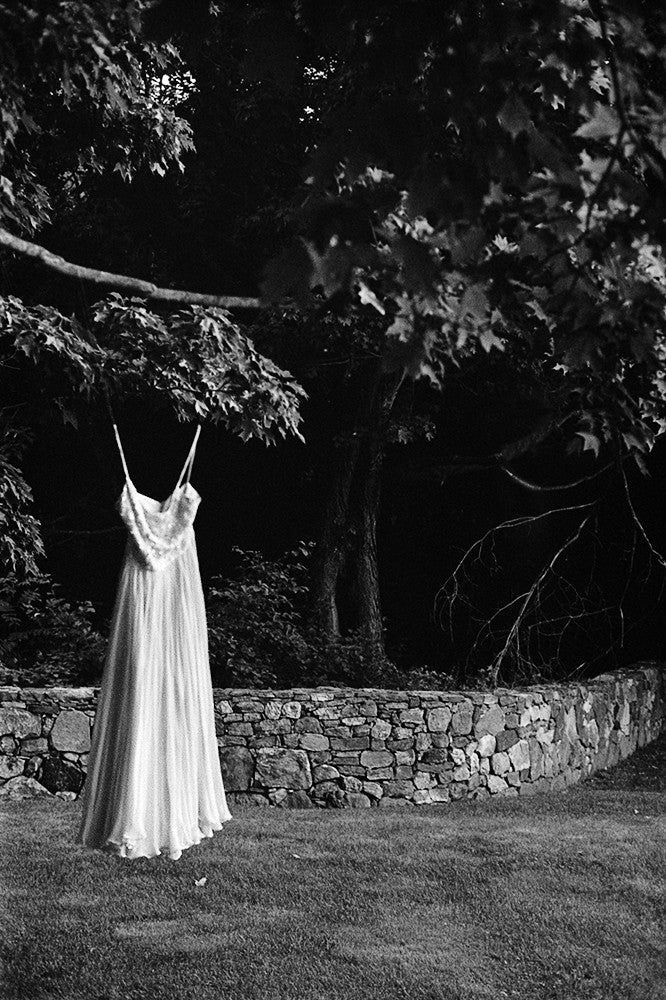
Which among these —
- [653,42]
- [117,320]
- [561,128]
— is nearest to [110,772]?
[561,128]

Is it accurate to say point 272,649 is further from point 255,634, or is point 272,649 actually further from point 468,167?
point 468,167

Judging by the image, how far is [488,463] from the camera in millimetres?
11766

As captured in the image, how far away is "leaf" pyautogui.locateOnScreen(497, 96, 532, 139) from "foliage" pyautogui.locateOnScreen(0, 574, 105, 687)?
7197mm

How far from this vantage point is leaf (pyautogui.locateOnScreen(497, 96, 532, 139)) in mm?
2277

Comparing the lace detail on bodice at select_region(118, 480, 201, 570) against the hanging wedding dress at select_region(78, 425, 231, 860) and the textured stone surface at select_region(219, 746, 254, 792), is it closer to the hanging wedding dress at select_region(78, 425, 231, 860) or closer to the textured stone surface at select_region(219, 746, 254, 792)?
the hanging wedding dress at select_region(78, 425, 231, 860)

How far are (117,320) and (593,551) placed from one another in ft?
18.9

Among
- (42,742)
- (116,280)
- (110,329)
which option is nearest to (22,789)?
(42,742)

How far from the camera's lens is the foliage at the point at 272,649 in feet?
30.2

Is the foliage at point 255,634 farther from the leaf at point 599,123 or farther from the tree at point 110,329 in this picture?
the leaf at point 599,123

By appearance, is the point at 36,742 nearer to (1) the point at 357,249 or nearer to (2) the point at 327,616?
(2) the point at 327,616

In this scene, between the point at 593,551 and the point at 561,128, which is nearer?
the point at 561,128

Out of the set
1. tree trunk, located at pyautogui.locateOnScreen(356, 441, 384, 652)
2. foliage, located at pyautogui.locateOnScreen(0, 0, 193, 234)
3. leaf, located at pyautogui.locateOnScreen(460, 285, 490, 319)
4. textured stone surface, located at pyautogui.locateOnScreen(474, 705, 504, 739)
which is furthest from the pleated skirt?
tree trunk, located at pyautogui.locateOnScreen(356, 441, 384, 652)

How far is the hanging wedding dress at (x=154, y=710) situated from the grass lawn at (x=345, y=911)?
1.60 ft

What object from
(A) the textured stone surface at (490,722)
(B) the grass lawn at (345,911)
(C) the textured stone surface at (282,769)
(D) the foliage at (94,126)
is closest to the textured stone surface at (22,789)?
(B) the grass lawn at (345,911)
